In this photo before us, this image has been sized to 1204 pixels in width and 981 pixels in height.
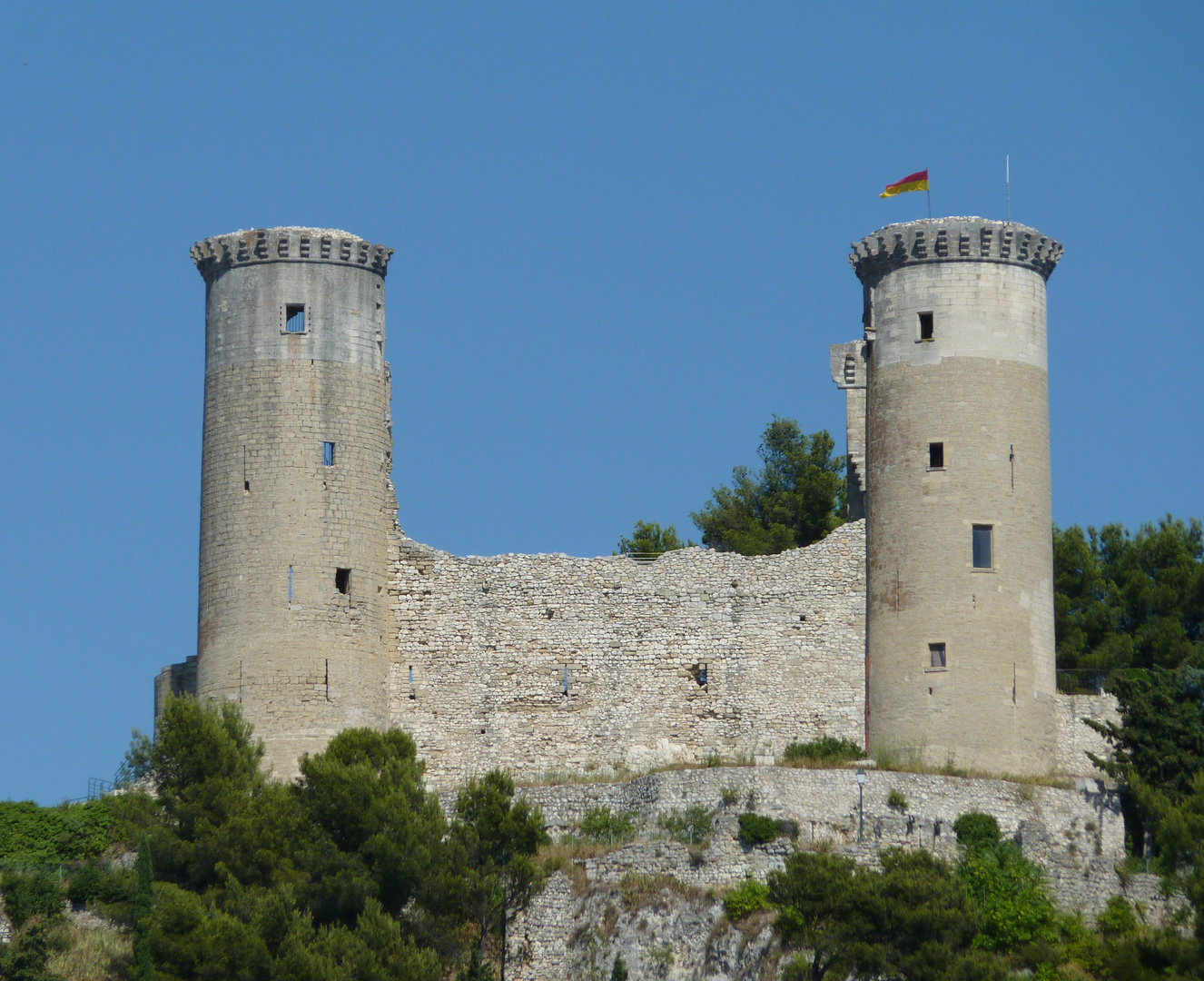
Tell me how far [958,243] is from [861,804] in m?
9.58

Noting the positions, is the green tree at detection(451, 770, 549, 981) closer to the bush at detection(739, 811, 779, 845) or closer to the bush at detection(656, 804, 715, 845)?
the bush at detection(656, 804, 715, 845)

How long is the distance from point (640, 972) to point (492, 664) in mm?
7572

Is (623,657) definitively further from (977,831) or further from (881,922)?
(881,922)

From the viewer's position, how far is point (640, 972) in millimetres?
42844

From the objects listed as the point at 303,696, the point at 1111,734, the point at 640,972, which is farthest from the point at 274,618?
the point at 1111,734

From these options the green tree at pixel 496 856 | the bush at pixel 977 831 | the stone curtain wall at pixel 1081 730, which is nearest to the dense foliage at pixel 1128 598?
the stone curtain wall at pixel 1081 730

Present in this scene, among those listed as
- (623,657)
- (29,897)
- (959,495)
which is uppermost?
(959,495)

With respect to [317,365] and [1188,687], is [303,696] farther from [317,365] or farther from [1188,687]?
[1188,687]

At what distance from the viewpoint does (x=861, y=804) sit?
45062 millimetres

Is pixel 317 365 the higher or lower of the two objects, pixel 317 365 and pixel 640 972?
the higher

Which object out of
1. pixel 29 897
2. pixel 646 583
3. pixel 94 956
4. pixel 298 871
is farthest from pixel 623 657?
pixel 29 897

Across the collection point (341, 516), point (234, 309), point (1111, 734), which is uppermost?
point (234, 309)

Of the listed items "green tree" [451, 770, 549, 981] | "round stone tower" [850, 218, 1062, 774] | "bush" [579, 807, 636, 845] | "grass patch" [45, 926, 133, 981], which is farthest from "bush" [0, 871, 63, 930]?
"round stone tower" [850, 218, 1062, 774]

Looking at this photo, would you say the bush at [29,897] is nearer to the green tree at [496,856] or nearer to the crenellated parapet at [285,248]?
the green tree at [496,856]
